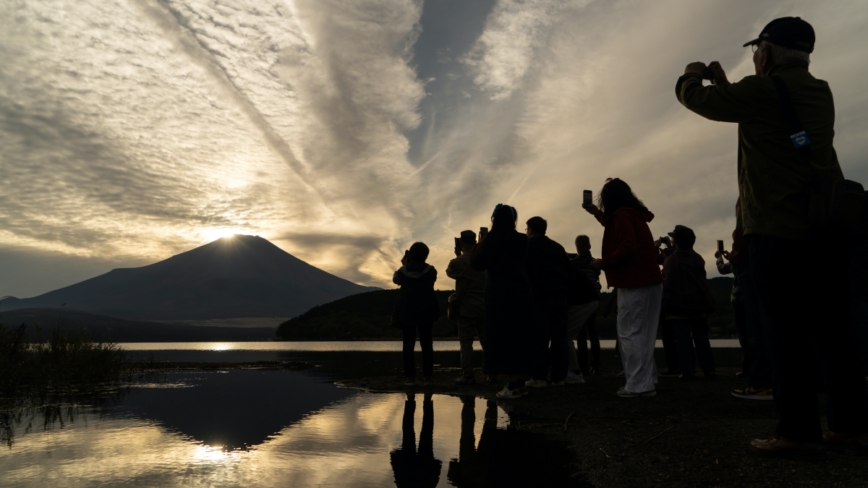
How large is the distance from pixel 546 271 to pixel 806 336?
167 inches

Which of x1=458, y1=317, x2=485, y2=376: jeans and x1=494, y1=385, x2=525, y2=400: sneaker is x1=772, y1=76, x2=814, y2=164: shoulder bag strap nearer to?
x1=494, y1=385, x2=525, y2=400: sneaker

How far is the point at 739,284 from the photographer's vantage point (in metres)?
7.46

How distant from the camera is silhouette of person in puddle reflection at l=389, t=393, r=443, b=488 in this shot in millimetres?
3214

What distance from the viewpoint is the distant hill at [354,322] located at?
5147cm

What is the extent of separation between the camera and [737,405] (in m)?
5.28

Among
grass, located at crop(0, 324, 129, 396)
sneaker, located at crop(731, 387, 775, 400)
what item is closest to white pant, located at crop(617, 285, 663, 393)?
sneaker, located at crop(731, 387, 775, 400)

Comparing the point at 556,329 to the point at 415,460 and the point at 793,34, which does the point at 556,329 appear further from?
the point at 793,34

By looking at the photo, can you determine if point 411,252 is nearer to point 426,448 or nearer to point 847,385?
point 426,448

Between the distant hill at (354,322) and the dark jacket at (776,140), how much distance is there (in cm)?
4533

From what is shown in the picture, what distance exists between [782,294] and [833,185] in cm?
63

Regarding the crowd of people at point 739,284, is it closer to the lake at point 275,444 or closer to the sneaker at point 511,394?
the sneaker at point 511,394

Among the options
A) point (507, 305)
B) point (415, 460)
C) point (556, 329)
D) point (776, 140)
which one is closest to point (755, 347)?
point (556, 329)

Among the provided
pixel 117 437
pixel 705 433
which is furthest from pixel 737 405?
pixel 117 437

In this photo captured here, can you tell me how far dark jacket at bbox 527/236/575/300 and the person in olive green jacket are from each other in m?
4.01
